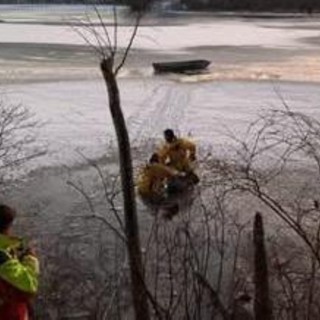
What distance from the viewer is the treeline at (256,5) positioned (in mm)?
88562

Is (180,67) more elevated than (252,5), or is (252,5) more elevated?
(180,67)

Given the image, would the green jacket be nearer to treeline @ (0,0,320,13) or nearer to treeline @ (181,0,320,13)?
treeline @ (0,0,320,13)

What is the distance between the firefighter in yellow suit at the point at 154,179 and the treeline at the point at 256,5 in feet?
249

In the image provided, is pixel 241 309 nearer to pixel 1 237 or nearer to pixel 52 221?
pixel 1 237

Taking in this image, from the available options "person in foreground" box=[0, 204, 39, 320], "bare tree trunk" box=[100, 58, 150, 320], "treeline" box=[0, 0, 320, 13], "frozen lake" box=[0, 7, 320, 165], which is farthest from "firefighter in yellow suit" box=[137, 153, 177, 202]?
"treeline" box=[0, 0, 320, 13]

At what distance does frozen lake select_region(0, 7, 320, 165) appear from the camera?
752 inches

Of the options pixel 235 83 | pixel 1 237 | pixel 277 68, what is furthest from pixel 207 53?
pixel 1 237

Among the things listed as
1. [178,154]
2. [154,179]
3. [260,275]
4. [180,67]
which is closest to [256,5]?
[180,67]

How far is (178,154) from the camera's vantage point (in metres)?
13.7

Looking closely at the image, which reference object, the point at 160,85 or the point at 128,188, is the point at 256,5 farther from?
the point at 128,188

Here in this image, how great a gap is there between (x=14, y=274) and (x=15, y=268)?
0.03m

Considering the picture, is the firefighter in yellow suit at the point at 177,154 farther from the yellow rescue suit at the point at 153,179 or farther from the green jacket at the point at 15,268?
the green jacket at the point at 15,268

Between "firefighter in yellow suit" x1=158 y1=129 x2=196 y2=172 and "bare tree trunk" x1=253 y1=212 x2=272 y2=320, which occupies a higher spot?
"bare tree trunk" x1=253 y1=212 x2=272 y2=320

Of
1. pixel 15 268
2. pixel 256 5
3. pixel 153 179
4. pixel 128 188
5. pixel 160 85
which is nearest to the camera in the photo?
pixel 15 268
